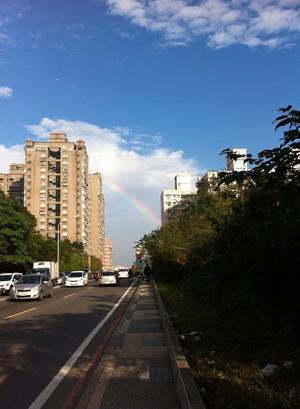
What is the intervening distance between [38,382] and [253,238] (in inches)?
163

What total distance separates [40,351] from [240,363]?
4601mm

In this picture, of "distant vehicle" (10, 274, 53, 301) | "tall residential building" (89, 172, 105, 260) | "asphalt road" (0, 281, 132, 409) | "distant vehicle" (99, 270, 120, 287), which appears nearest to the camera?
"asphalt road" (0, 281, 132, 409)

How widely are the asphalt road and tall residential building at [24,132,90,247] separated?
13257 centimetres

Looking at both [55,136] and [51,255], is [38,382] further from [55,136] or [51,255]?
[55,136]

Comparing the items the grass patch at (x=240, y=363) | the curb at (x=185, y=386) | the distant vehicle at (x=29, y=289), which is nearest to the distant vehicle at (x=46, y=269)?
the distant vehicle at (x=29, y=289)

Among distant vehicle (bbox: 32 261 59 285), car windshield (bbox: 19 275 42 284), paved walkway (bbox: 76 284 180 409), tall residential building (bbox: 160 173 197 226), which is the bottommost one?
paved walkway (bbox: 76 284 180 409)

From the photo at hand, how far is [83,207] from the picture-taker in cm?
15675

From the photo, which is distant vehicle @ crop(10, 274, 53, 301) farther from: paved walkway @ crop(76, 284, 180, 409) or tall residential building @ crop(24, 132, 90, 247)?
tall residential building @ crop(24, 132, 90, 247)

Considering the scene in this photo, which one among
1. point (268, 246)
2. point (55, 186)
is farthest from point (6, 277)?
point (55, 186)

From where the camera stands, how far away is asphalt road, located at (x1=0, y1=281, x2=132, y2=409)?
7293mm

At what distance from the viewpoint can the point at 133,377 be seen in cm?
828

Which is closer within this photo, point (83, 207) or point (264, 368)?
point (264, 368)

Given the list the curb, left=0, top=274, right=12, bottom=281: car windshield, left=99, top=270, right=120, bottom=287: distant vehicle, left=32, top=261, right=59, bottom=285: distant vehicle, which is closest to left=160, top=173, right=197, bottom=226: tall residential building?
left=32, top=261, right=59, bottom=285: distant vehicle

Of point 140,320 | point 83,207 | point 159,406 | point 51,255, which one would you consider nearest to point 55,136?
point 83,207
